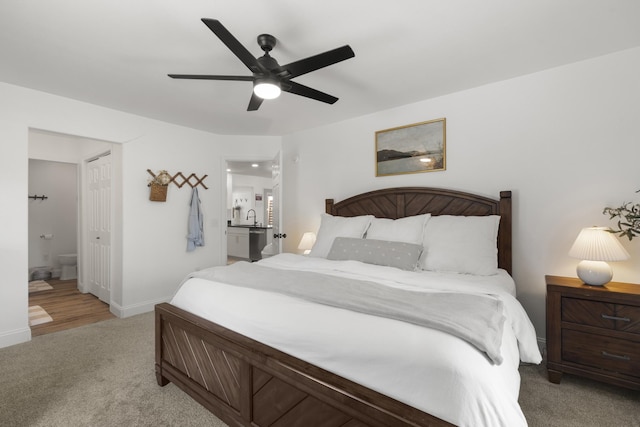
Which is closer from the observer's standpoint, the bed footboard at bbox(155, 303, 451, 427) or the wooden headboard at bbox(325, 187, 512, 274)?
the bed footboard at bbox(155, 303, 451, 427)

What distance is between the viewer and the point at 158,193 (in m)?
3.84

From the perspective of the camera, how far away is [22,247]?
2926 mm

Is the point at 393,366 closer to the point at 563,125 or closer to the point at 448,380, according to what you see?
the point at 448,380

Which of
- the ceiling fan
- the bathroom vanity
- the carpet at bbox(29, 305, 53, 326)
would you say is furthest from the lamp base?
the bathroom vanity

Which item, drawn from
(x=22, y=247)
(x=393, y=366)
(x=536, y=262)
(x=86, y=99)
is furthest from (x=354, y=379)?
(x=86, y=99)

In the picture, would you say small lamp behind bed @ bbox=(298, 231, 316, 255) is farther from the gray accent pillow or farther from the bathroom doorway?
the bathroom doorway

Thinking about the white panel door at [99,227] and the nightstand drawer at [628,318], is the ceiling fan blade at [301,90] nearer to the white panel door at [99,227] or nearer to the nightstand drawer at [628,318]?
the nightstand drawer at [628,318]

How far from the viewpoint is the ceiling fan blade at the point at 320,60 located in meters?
1.77

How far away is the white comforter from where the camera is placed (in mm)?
1034

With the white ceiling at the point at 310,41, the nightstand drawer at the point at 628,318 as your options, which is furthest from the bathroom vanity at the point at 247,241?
the nightstand drawer at the point at 628,318

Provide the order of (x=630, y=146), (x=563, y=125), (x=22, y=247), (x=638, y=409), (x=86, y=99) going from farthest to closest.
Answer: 1. (x=86, y=99)
2. (x=22, y=247)
3. (x=563, y=125)
4. (x=630, y=146)
5. (x=638, y=409)

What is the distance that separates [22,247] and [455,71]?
4.30 metres

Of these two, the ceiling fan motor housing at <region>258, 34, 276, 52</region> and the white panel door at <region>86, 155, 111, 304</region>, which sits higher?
the ceiling fan motor housing at <region>258, 34, 276, 52</region>

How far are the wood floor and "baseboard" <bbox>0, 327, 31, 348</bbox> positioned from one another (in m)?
Answer: 0.15
